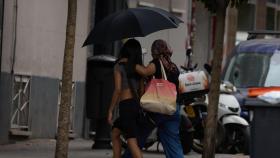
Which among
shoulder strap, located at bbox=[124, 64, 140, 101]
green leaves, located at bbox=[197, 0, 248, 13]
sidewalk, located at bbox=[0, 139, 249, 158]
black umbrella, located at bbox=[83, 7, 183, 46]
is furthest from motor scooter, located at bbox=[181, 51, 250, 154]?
shoulder strap, located at bbox=[124, 64, 140, 101]

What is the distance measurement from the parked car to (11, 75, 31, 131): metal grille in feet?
12.6

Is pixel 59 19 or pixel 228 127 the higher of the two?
pixel 59 19

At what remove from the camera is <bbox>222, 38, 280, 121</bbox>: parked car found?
58.5 feet

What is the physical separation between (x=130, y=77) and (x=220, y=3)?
242cm

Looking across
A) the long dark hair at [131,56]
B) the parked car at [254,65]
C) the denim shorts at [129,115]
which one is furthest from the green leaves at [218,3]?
the parked car at [254,65]

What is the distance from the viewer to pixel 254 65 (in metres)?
18.3

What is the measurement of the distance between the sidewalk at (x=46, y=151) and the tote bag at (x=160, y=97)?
2.99 m

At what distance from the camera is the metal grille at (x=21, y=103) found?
16594 mm

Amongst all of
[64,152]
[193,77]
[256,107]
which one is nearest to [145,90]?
[64,152]

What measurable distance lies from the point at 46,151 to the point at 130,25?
3.81m

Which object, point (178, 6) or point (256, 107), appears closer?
point (256, 107)

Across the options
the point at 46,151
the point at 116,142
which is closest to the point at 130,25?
the point at 116,142

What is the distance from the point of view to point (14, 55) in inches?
643

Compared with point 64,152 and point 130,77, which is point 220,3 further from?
point 64,152
